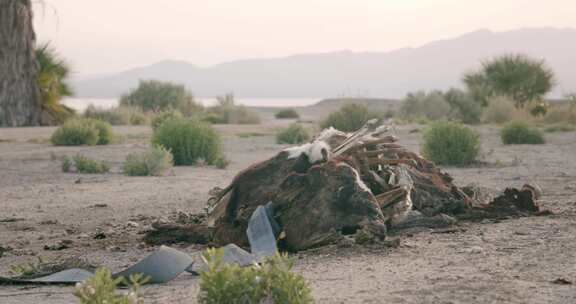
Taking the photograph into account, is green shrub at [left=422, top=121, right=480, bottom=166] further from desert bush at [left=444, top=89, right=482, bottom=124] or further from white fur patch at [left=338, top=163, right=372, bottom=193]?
desert bush at [left=444, top=89, right=482, bottom=124]

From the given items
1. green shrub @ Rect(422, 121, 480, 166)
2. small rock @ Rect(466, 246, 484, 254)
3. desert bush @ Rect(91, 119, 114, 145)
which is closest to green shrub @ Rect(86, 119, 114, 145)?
desert bush @ Rect(91, 119, 114, 145)

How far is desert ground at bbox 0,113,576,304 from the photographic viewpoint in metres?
5.57

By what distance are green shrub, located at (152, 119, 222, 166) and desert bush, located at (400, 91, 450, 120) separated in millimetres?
19750

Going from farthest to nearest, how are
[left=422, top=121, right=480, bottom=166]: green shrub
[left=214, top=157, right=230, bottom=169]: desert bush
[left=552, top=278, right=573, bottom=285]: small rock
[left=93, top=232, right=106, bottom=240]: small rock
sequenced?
[left=214, top=157, right=230, bottom=169]: desert bush
[left=422, top=121, right=480, bottom=166]: green shrub
[left=93, top=232, right=106, bottom=240]: small rock
[left=552, top=278, right=573, bottom=285]: small rock

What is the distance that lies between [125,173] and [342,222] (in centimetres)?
815

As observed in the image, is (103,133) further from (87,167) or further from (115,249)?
(115,249)

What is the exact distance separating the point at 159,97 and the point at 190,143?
25764 mm

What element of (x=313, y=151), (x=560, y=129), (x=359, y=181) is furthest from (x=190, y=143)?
(x=560, y=129)

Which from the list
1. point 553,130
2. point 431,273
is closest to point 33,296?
point 431,273

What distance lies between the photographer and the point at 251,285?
457 cm

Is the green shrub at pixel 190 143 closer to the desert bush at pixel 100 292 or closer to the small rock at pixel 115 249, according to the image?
the small rock at pixel 115 249

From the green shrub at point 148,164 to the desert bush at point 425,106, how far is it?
72.2 ft

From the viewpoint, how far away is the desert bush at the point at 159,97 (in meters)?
41.4

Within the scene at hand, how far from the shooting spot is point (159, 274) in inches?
235
